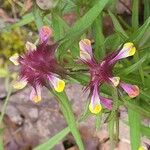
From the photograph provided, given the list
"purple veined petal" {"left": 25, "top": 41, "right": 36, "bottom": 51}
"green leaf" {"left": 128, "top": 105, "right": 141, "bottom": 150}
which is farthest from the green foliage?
"purple veined petal" {"left": 25, "top": 41, "right": 36, "bottom": 51}

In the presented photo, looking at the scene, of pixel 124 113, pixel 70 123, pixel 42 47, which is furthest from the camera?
pixel 124 113

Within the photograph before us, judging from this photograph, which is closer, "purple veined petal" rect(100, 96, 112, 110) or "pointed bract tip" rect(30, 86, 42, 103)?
"pointed bract tip" rect(30, 86, 42, 103)

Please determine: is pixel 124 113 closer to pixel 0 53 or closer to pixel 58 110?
pixel 58 110

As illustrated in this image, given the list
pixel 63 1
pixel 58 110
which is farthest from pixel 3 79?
pixel 63 1

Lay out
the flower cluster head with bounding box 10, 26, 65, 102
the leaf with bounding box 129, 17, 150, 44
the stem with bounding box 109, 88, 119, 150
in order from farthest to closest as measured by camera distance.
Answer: the leaf with bounding box 129, 17, 150, 44 → the stem with bounding box 109, 88, 119, 150 → the flower cluster head with bounding box 10, 26, 65, 102

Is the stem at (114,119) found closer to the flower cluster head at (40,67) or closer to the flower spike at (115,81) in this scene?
the flower spike at (115,81)

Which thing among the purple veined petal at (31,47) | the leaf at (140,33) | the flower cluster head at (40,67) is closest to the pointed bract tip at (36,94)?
the flower cluster head at (40,67)

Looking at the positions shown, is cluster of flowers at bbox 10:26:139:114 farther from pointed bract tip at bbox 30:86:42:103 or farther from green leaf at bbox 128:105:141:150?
green leaf at bbox 128:105:141:150

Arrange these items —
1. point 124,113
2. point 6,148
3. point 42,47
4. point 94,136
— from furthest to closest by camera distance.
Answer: point 6,148
point 94,136
point 124,113
point 42,47
